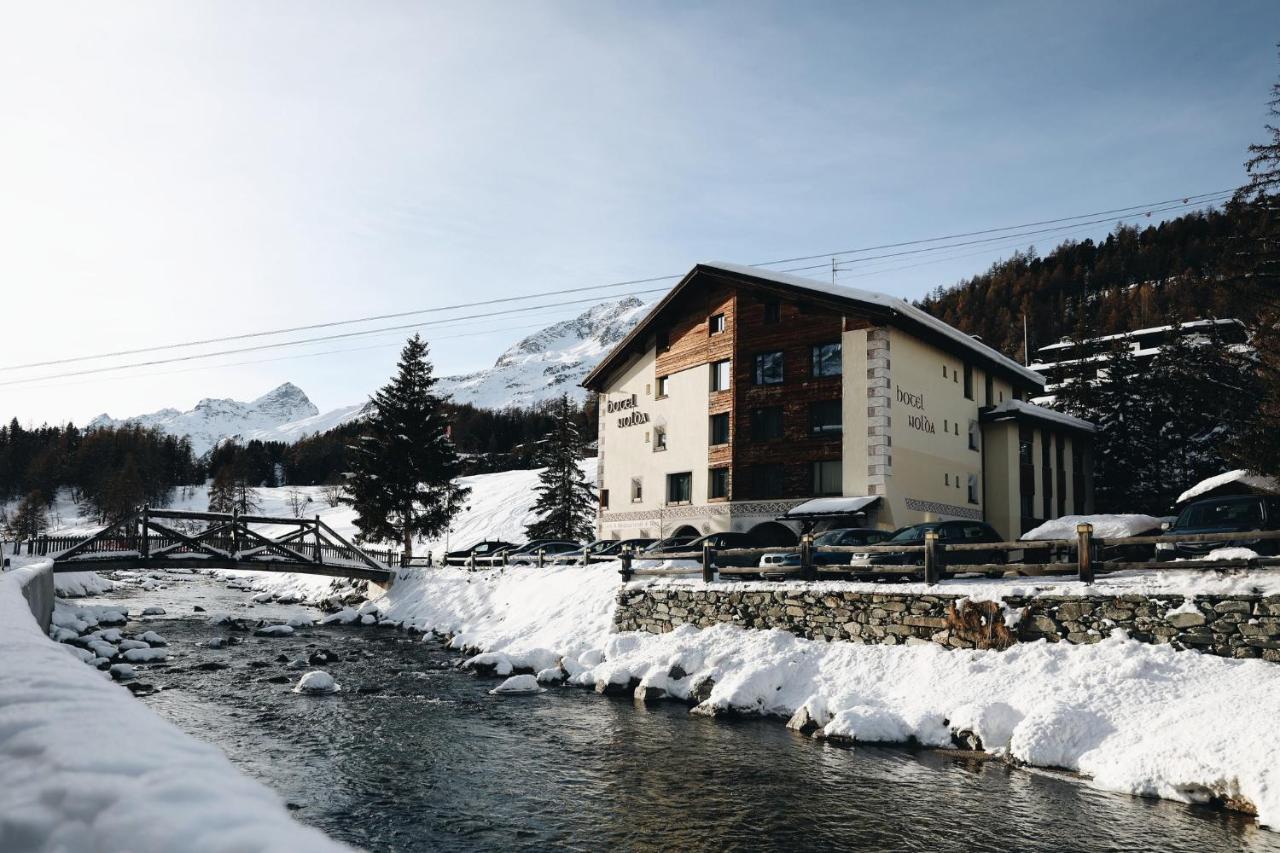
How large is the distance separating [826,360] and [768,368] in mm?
2809

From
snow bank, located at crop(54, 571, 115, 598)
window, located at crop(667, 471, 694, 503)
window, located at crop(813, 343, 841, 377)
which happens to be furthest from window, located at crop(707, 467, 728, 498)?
snow bank, located at crop(54, 571, 115, 598)

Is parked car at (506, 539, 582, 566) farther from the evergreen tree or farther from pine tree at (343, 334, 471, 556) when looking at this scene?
the evergreen tree

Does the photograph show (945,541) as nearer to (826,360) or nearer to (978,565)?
(978,565)

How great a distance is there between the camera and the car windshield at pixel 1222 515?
20031mm

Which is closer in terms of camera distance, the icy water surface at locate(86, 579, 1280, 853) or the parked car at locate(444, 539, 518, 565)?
the icy water surface at locate(86, 579, 1280, 853)

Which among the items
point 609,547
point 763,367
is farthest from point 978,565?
point 609,547

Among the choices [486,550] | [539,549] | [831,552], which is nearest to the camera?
[831,552]

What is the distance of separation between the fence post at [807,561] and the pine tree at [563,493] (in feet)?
118

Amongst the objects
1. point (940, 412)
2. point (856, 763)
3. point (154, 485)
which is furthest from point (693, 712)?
point (154, 485)

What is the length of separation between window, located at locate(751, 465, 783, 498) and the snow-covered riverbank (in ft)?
46.2

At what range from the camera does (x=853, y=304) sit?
3662 centimetres

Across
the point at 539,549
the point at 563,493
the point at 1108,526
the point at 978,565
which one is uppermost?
the point at 563,493

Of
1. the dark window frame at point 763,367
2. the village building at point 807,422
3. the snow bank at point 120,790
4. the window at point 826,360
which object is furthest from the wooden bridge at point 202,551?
the snow bank at point 120,790

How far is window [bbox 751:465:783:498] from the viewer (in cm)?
3859
